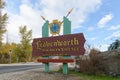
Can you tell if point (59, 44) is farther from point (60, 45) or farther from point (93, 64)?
point (93, 64)

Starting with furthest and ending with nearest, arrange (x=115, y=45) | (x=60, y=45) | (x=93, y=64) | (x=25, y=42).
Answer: (x=25, y=42), (x=115, y=45), (x=60, y=45), (x=93, y=64)

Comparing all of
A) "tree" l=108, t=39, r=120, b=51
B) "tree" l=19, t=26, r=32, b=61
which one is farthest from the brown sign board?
"tree" l=19, t=26, r=32, b=61

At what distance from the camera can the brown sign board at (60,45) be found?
45.5ft

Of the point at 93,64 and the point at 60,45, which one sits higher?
the point at 60,45

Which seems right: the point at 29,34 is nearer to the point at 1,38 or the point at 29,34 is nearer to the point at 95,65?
the point at 1,38

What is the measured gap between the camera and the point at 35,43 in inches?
653

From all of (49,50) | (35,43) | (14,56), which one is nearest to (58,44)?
(49,50)

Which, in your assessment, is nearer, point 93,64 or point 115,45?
point 93,64

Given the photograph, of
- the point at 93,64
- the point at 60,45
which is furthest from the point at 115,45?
the point at 60,45

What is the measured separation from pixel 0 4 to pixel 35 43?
101 feet

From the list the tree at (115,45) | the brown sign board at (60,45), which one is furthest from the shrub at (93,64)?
the tree at (115,45)

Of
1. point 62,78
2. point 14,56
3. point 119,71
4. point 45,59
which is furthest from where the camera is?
point 14,56

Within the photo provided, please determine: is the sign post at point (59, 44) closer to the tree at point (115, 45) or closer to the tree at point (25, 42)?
the tree at point (115, 45)

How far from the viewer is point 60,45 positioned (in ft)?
48.9
